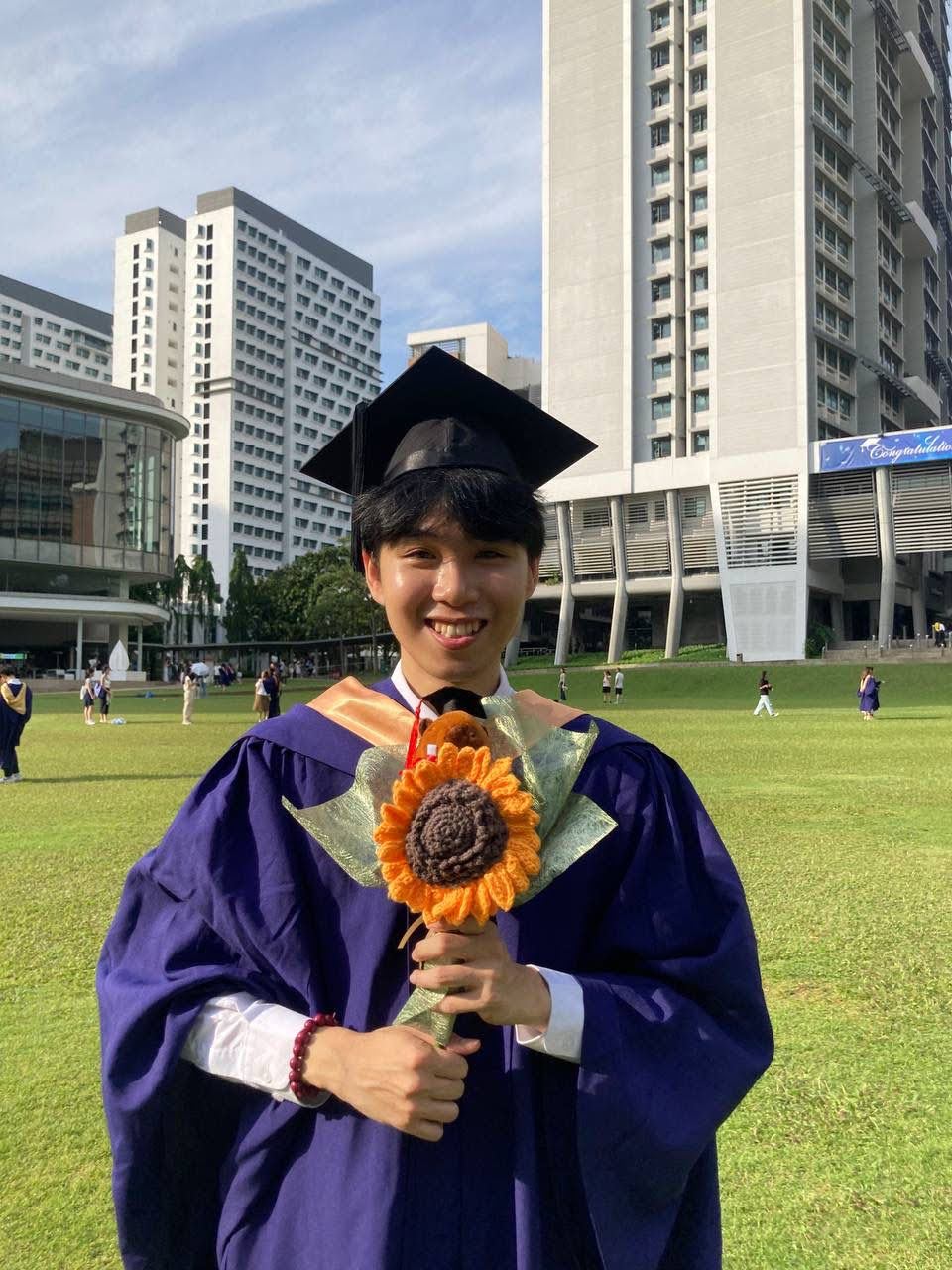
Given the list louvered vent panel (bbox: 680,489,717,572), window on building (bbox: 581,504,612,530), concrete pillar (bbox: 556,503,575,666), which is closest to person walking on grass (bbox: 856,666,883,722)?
louvered vent panel (bbox: 680,489,717,572)

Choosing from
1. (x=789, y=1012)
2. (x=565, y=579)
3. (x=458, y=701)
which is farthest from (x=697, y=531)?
(x=458, y=701)

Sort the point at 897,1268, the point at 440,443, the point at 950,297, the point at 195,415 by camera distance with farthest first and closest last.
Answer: the point at 195,415, the point at 950,297, the point at 897,1268, the point at 440,443

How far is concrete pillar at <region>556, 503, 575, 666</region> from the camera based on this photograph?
203 ft

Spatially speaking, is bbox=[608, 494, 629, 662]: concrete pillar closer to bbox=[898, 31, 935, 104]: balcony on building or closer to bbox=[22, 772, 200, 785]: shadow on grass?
bbox=[898, 31, 935, 104]: balcony on building

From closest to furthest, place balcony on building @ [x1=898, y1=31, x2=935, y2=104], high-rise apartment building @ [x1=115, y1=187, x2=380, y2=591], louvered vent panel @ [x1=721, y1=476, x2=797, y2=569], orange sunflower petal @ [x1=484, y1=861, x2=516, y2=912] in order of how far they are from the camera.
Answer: orange sunflower petal @ [x1=484, y1=861, x2=516, y2=912] < louvered vent panel @ [x1=721, y1=476, x2=797, y2=569] < balcony on building @ [x1=898, y1=31, x2=935, y2=104] < high-rise apartment building @ [x1=115, y1=187, x2=380, y2=591]

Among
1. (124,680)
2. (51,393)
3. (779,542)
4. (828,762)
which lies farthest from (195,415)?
(828,762)

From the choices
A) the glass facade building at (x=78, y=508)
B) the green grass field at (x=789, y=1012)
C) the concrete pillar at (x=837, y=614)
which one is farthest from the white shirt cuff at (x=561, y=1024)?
the glass facade building at (x=78, y=508)

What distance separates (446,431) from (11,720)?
13318 mm

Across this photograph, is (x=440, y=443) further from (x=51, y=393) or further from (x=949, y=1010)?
(x=51, y=393)

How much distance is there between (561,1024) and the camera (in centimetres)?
144

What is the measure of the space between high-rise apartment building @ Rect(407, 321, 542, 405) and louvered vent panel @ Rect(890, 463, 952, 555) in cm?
3823

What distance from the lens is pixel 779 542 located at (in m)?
55.0

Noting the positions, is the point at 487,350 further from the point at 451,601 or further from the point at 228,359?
the point at 451,601

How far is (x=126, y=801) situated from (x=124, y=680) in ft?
164
